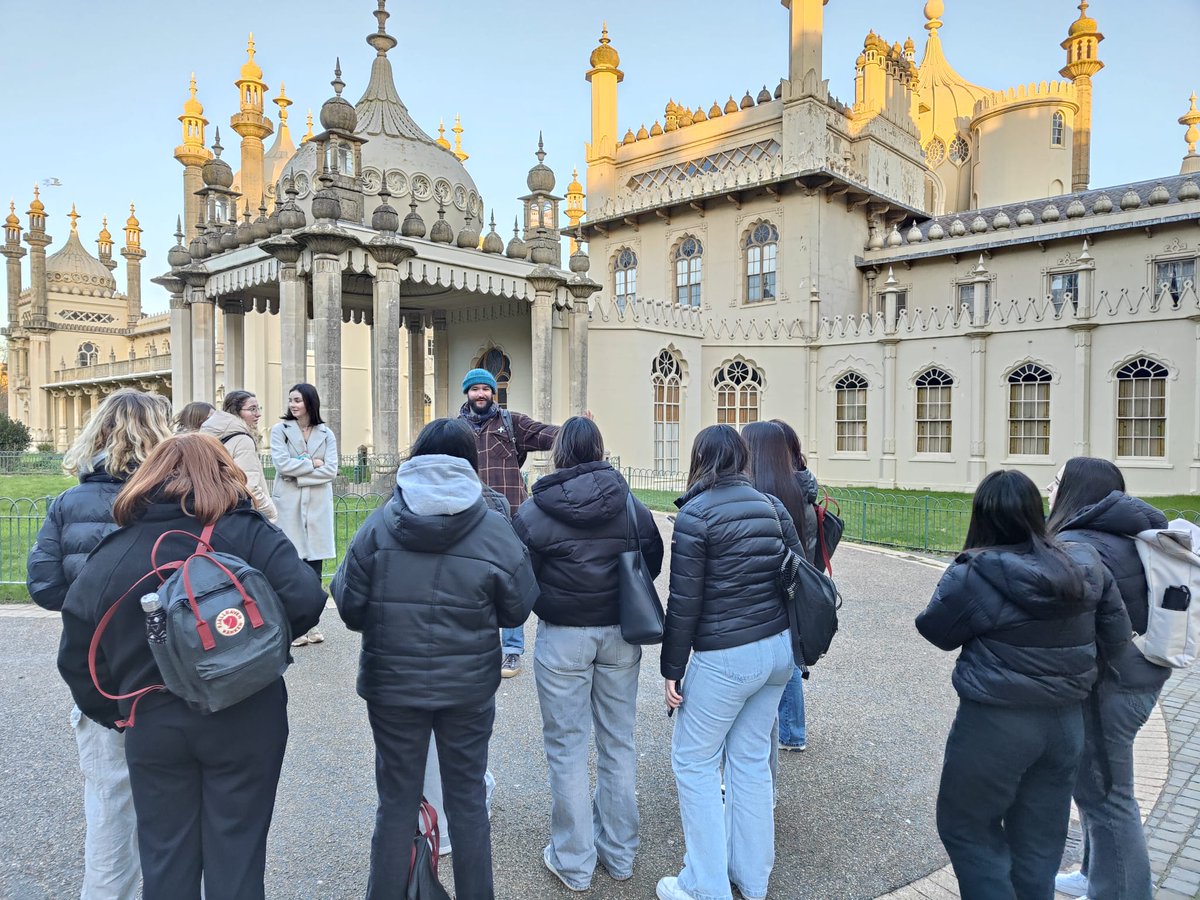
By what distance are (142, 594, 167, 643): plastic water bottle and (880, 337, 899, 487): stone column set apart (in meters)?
23.3

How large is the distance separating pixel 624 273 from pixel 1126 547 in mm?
28542

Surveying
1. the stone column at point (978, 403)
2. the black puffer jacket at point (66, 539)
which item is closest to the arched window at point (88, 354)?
the stone column at point (978, 403)

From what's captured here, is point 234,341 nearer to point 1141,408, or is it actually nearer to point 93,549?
point 93,549

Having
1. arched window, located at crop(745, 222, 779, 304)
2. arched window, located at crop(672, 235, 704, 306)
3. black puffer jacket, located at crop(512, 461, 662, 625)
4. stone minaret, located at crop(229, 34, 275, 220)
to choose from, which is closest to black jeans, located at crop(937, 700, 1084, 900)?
black puffer jacket, located at crop(512, 461, 662, 625)

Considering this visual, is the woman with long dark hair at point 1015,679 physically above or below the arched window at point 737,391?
below

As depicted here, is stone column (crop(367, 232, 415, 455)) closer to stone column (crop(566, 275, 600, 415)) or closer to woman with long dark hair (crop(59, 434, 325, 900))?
stone column (crop(566, 275, 600, 415))

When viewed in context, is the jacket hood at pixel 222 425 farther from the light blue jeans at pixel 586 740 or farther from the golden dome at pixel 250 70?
the golden dome at pixel 250 70

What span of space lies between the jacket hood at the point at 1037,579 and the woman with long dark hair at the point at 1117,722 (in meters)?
0.39

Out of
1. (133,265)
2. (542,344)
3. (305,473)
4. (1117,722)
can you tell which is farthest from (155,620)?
(133,265)

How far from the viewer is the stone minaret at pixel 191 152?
33906 millimetres

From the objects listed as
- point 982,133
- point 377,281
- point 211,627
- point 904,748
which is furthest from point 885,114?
point 211,627

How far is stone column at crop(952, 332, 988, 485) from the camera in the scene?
21469 mm

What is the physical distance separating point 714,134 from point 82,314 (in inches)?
1845

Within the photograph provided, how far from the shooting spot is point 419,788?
115 inches
